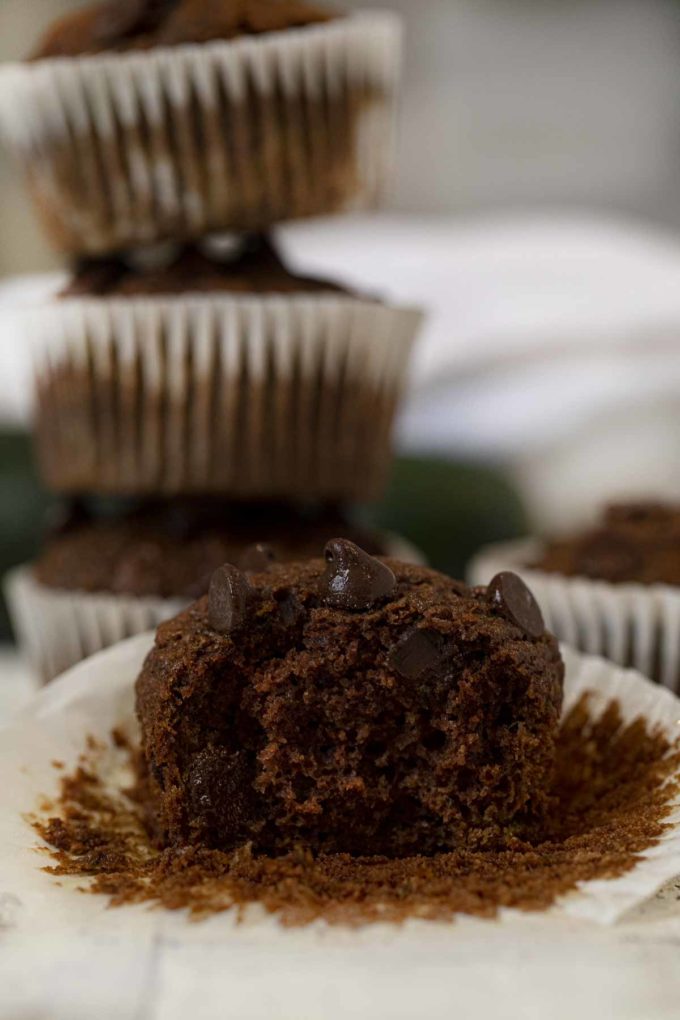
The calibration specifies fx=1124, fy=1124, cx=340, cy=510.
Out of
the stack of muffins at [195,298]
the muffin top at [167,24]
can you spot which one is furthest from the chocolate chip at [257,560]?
the muffin top at [167,24]

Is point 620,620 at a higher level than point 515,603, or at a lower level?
lower

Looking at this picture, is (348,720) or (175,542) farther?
(175,542)

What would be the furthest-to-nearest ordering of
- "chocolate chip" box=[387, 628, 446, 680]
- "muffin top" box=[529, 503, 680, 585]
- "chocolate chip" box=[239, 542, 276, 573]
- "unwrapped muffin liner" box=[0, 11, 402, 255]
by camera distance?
1. "muffin top" box=[529, 503, 680, 585]
2. "unwrapped muffin liner" box=[0, 11, 402, 255]
3. "chocolate chip" box=[239, 542, 276, 573]
4. "chocolate chip" box=[387, 628, 446, 680]

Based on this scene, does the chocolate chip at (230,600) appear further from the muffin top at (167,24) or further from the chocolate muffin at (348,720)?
the muffin top at (167,24)

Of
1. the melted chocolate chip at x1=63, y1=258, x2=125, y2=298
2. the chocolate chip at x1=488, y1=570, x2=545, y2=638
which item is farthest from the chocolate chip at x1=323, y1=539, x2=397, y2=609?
the melted chocolate chip at x1=63, y1=258, x2=125, y2=298

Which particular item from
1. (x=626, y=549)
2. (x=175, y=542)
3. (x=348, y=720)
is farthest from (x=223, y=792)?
(x=626, y=549)

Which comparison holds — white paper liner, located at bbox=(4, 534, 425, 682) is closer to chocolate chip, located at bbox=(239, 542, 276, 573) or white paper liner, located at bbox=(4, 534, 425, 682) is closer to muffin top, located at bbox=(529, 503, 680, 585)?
muffin top, located at bbox=(529, 503, 680, 585)

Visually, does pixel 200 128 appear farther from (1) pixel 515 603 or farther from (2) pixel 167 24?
(1) pixel 515 603
